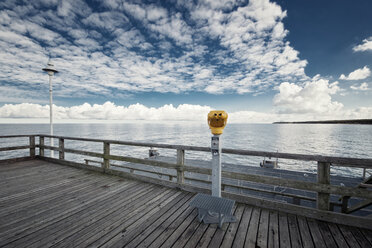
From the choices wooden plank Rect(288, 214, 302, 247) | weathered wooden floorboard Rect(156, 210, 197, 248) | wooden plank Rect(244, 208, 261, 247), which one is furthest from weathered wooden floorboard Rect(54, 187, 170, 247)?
wooden plank Rect(288, 214, 302, 247)

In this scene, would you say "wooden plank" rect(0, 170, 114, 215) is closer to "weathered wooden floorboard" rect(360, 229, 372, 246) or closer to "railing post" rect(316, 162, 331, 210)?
"railing post" rect(316, 162, 331, 210)

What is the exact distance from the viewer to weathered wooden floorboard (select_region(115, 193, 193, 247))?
224 centimetres

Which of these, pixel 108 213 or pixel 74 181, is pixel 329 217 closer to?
pixel 108 213

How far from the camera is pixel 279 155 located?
2877 mm

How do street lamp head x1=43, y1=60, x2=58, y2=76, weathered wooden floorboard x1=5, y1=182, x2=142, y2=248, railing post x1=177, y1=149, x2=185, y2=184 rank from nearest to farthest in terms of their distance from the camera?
weathered wooden floorboard x1=5, y1=182, x2=142, y2=248
railing post x1=177, y1=149, x2=185, y2=184
street lamp head x1=43, y1=60, x2=58, y2=76

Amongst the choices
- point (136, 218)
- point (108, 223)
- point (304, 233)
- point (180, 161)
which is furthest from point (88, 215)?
point (304, 233)

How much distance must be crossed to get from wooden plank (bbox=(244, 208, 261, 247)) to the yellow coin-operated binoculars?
665 mm

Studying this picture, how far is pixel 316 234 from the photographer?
93.2 inches

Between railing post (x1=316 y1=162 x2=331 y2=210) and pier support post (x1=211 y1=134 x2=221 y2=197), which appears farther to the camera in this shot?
pier support post (x1=211 y1=134 x2=221 y2=197)

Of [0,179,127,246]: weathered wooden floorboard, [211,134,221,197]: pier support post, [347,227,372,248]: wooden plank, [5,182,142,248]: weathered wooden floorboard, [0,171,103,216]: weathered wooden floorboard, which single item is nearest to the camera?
[347,227,372,248]: wooden plank

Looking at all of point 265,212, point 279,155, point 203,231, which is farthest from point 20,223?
point 279,155

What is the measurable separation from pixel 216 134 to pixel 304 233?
191 centimetres

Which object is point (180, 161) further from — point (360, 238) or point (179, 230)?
point (360, 238)

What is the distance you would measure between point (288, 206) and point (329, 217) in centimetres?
56
